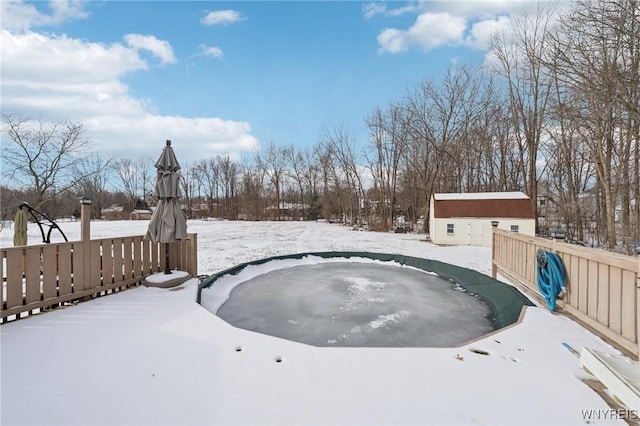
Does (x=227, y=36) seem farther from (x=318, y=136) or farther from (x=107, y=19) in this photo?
(x=318, y=136)

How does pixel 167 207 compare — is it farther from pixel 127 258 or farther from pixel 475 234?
pixel 475 234

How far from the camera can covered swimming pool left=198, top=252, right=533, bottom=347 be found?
11.2ft

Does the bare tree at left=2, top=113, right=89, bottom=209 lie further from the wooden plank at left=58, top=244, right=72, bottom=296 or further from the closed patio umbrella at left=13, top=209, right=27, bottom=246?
the wooden plank at left=58, top=244, right=72, bottom=296

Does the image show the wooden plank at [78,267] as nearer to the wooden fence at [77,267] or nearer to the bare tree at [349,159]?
the wooden fence at [77,267]

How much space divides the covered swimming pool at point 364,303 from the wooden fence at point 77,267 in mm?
931

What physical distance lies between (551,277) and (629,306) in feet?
3.45

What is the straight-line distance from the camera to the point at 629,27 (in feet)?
21.2

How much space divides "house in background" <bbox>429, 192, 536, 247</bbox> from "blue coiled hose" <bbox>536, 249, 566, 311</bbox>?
869 centimetres

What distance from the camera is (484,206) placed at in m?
12.0

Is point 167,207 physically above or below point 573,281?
above

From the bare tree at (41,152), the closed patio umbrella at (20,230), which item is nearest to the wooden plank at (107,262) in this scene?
the closed patio umbrella at (20,230)

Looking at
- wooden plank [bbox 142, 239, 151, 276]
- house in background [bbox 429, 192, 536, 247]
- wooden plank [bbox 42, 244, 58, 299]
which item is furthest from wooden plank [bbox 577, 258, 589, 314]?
house in background [bbox 429, 192, 536, 247]

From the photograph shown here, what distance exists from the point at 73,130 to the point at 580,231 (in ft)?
87.6

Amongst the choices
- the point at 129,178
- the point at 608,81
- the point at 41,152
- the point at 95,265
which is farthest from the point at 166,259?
the point at 129,178
